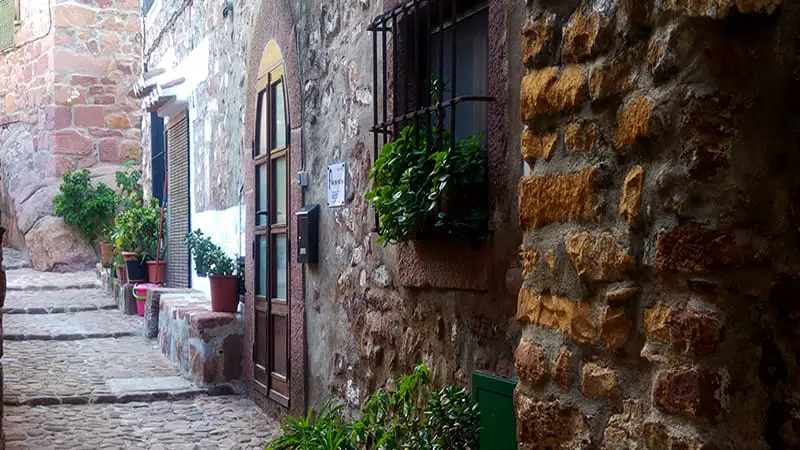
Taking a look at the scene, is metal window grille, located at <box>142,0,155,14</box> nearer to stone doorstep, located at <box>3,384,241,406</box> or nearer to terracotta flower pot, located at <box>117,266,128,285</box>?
terracotta flower pot, located at <box>117,266,128,285</box>

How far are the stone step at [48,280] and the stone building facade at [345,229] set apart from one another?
6122mm

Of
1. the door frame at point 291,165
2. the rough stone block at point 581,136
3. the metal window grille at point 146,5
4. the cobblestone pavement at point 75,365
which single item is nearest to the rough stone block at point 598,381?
the rough stone block at point 581,136

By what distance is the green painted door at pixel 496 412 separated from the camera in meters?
2.74

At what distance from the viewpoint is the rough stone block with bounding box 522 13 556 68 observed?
1885 mm

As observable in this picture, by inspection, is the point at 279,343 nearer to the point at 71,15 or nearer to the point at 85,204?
the point at 85,204

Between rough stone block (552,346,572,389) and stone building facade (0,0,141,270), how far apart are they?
48.4 ft

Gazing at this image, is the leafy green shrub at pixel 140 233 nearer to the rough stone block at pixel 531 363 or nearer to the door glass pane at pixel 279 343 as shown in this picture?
the door glass pane at pixel 279 343

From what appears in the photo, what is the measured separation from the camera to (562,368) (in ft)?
6.00

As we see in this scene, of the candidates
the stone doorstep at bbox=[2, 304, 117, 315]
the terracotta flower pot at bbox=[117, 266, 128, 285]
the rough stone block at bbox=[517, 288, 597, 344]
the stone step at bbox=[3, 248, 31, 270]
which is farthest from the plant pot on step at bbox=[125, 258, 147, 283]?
the rough stone block at bbox=[517, 288, 597, 344]

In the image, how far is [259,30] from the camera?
6109 mm

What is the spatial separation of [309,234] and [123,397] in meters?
2.30

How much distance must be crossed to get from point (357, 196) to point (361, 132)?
12.9 inches

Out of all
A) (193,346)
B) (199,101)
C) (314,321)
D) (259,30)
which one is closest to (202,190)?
(199,101)

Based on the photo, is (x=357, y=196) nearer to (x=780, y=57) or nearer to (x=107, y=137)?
(x=780, y=57)
